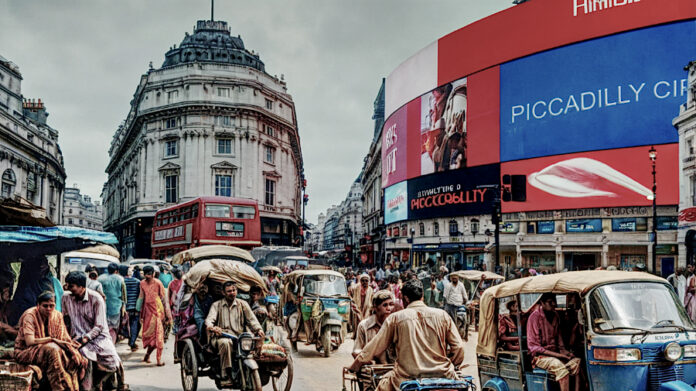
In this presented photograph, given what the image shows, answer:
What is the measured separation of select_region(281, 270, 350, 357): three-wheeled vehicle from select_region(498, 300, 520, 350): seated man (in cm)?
589

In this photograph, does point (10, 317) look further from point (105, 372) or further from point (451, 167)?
point (451, 167)

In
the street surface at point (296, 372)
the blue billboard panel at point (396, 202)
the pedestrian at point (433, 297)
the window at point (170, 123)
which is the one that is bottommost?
the street surface at point (296, 372)

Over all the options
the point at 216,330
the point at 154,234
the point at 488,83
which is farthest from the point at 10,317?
the point at 488,83

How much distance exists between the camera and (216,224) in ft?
92.5

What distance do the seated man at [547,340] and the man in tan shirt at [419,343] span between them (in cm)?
181

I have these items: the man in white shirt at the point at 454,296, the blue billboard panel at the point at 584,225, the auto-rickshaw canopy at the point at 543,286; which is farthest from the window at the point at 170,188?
the auto-rickshaw canopy at the point at 543,286

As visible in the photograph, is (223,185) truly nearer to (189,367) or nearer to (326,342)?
(326,342)

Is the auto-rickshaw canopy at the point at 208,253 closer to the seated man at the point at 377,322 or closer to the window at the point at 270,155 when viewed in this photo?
the seated man at the point at 377,322

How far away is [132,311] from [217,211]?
14.9 meters

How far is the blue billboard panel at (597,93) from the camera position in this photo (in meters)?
43.2

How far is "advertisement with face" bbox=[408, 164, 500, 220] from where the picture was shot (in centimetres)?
5266

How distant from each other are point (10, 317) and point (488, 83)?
48.5 m

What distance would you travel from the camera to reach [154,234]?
3562 cm

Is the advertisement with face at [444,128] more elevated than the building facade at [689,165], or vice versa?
the advertisement with face at [444,128]
